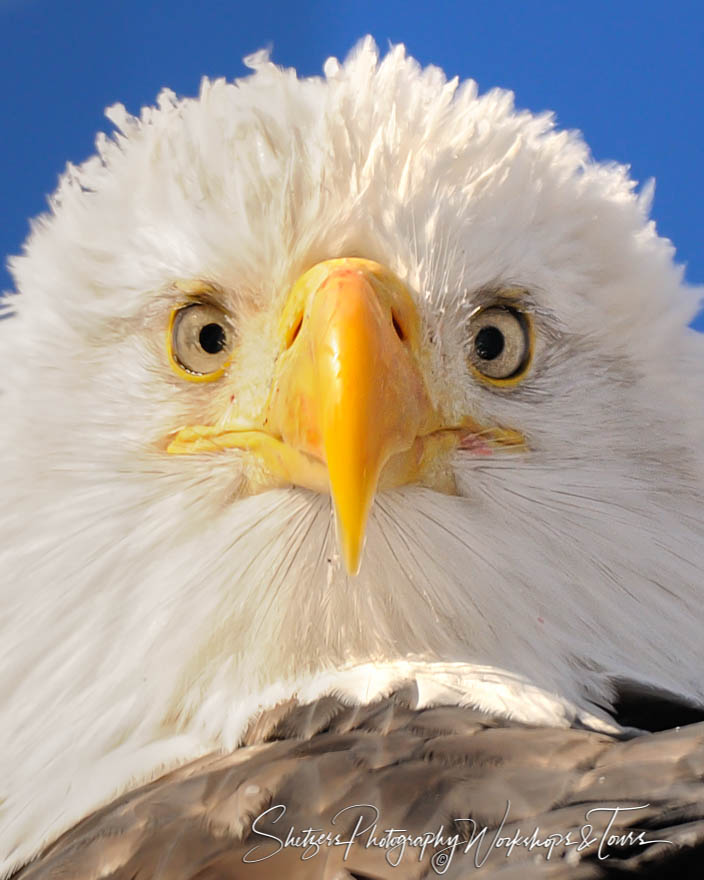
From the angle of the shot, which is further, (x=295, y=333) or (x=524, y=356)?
(x=524, y=356)

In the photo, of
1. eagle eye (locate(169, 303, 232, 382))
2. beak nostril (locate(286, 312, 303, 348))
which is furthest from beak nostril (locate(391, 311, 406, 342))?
eagle eye (locate(169, 303, 232, 382))

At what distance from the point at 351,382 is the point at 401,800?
0.56 m

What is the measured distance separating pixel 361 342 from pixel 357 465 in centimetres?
20

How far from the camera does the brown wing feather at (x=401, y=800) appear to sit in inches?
53.6

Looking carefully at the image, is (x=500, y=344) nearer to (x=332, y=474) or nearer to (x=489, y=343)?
(x=489, y=343)

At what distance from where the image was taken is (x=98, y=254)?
216 cm

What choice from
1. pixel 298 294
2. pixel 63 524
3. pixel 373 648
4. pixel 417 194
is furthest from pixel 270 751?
pixel 417 194

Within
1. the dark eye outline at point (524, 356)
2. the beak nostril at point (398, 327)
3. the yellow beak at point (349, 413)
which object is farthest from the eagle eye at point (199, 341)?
the dark eye outline at point (524, 356)

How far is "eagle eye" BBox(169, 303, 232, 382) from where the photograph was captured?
6.56 ft

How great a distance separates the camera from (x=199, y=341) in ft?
6.65

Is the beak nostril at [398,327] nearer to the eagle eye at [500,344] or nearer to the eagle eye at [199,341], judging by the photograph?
the eagle eye at [500,344]

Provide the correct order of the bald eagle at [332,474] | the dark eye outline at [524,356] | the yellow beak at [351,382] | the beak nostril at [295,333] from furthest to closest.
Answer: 1. the dark eye outline at [524,356]
2. the beak nostril at [295,333]
3. the bald eagle at [332,474]
4. the yellow beak at [351,382]

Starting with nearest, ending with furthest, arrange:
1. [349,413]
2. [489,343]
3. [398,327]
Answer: [349,413]
[398,327]
[489,343]

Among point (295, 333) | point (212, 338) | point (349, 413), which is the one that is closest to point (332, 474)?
point (349, 413)
